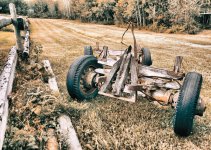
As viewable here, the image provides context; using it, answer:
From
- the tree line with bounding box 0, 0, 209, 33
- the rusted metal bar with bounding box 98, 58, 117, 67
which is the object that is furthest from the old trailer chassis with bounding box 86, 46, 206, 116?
the tree line with bounding box 0, 0, 209, 33

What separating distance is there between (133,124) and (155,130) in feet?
1.20

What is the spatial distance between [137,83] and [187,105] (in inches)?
49.5

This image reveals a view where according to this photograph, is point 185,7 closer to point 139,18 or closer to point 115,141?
point 139,18

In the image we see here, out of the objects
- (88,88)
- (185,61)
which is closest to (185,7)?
(185,61)

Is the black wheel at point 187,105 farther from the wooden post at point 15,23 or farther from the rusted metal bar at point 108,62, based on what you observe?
the wooden post at point 15,23

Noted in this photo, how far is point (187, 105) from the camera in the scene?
358cm

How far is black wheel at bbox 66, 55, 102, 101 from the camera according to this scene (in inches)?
193

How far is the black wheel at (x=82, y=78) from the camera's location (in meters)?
4.89

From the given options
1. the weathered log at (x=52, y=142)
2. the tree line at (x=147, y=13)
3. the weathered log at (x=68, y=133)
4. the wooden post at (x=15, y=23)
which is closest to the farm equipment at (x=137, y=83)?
the weathered log at (x=68, y=133)

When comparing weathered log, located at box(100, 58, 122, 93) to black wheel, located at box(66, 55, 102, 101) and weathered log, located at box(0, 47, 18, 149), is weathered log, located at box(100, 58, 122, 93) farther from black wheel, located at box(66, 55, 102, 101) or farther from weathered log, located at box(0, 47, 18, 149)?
weathered log, located at box(0, 47, 18, 149)

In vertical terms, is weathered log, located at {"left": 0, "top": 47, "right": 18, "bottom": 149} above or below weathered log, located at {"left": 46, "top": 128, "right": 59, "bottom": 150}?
above

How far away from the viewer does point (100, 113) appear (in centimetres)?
469

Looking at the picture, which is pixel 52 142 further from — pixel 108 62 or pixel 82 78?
pixel 108 62

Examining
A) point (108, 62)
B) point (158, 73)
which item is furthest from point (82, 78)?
point (158, 73)
